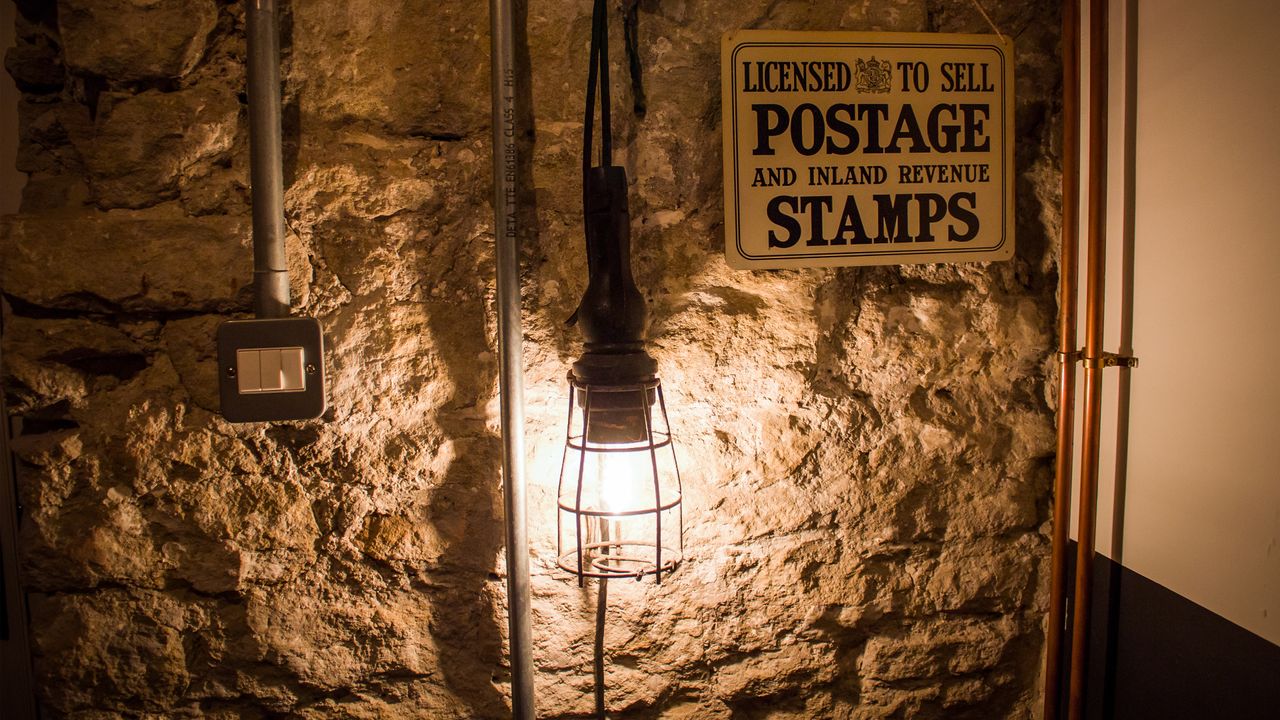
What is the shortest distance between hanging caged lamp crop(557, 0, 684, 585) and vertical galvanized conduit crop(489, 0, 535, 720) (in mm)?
63

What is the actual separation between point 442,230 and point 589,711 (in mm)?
752

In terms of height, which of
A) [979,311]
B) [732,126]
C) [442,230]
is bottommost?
[979,311]

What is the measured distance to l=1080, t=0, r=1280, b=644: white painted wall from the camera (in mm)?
902

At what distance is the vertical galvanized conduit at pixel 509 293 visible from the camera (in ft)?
3.27

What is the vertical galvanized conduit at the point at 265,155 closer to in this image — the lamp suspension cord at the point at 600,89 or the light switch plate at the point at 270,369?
the light switch plate at the point at 270,369

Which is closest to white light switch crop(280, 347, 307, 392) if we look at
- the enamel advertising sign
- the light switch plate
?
the light switch plate

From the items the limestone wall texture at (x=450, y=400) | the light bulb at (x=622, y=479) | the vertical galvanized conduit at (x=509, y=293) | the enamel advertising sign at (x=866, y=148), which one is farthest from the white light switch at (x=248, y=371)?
the enamel advertising sign at (x=866, y=148)

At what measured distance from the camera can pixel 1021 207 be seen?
45.2 inches

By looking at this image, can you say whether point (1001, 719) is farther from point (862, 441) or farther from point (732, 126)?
point (732, 126)

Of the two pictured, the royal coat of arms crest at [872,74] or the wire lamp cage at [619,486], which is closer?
the wire lamp cage at [619,486]

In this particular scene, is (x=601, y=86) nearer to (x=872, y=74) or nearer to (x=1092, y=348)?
(x=872, y=74)

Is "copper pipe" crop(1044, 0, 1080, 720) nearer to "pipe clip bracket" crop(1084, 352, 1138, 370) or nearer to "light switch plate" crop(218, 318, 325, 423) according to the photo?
"pipe clip bracket" crop(1084, 352, 1138, 370)

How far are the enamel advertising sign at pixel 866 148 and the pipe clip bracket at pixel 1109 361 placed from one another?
0.21 metres

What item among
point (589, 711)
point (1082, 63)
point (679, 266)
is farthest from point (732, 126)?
point (589, 711)
